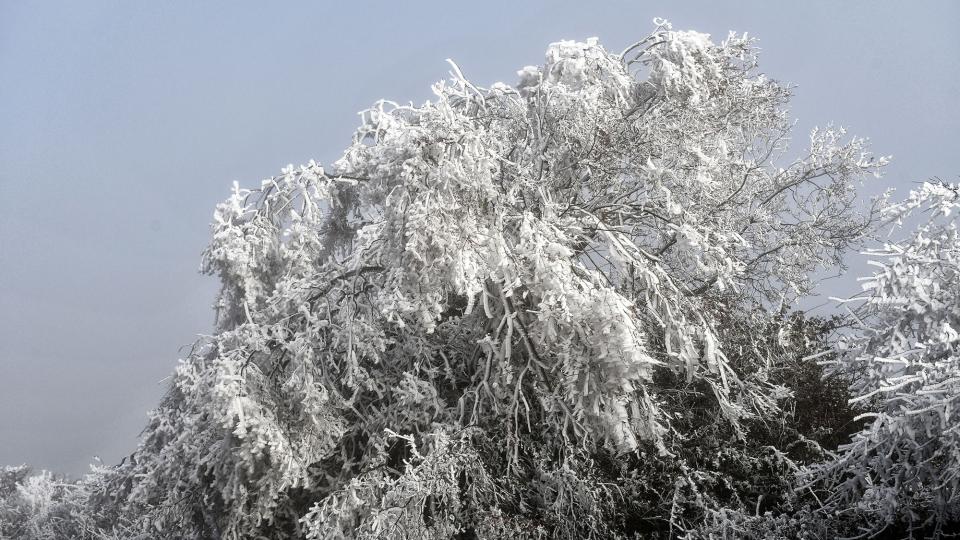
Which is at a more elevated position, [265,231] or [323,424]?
[265,231]

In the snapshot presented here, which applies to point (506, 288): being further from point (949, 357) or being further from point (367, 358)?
point (949, 357)

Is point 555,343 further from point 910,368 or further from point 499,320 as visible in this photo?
point 910,368

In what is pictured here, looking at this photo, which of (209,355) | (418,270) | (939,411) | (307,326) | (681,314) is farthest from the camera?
(209,355)

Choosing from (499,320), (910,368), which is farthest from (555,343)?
(910,368)

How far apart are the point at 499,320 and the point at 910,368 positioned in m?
4.31

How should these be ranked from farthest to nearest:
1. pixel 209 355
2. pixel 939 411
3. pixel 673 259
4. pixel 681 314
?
pixel 209 355
pixel 673 259
pixel 681 314
pixel 939 411

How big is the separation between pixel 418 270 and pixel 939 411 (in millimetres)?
4756

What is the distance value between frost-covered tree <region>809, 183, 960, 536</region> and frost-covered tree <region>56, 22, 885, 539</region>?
174 centimetres

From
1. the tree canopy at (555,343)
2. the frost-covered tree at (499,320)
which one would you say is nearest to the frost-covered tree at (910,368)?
the tree canopy at (555,343)

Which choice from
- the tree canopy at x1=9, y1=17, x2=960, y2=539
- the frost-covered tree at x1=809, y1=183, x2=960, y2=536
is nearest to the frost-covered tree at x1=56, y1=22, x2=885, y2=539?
the tree canopy at x1=9, y1=17, x2=960, y2=539

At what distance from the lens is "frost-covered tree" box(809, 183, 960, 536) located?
7.32 m

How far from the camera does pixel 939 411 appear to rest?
22.9 ft

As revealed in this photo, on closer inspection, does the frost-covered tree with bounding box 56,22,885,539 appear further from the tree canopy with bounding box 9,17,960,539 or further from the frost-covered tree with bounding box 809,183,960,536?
the frost-covered tree with bounding box 809,183,960,536

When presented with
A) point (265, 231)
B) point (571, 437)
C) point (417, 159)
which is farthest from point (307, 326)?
point (571, 437)
